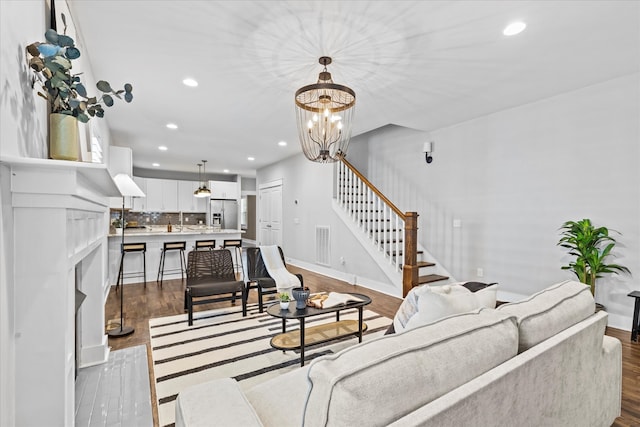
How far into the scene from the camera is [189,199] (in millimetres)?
9875

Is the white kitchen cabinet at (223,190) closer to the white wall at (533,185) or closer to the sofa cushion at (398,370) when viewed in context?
the white wall at (533,185)

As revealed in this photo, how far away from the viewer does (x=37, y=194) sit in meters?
1.24

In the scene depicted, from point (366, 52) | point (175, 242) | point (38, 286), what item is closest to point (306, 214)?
point (175, 242)

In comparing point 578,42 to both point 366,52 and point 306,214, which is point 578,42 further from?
point 306,214

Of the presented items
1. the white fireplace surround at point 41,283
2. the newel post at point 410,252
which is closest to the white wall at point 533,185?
the newel post at point 410,252

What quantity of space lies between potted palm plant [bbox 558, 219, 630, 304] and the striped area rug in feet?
6.96

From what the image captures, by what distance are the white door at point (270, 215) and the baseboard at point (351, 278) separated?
49.5 inches

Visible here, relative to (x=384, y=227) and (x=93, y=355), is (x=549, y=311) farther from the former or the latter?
(x=384, y=227)

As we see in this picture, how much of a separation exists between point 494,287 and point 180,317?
336 cm

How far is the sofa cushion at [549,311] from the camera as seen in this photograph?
123 centimetres

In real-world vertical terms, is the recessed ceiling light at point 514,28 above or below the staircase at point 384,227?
above

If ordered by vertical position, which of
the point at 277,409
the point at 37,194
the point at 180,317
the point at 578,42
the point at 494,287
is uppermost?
the point at 578,42

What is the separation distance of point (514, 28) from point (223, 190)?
8797 millimetres

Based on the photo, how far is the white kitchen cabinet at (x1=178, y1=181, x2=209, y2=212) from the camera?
383 inches
